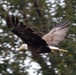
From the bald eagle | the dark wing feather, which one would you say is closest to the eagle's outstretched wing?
the bald eagle

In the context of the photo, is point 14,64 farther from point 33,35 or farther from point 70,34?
point 33,35

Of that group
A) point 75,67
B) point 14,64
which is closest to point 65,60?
point 75,67

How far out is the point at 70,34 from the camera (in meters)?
11.5

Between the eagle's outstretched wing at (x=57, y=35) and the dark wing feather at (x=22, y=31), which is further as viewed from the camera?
the eagle's outstretched wing at (x=57, y=35)

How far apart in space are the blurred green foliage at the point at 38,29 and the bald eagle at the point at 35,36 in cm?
111

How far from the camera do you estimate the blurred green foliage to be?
11469 mm

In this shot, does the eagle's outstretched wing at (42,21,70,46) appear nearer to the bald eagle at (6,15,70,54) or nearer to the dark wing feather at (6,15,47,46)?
the bald eagle at (6,15,70,54)

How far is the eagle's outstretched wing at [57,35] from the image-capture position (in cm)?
981

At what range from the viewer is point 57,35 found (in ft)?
32.7

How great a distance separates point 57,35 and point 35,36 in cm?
105

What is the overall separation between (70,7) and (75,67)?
61.2 inches

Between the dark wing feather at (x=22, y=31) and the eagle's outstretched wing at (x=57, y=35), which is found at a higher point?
the dark wing feather at (x=22, y=31)

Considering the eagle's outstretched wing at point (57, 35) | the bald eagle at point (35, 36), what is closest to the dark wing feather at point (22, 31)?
the bald eagle at point (35, 36)

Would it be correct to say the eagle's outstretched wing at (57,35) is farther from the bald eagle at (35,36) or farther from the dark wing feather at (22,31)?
the dark wing feather at (22,31)
